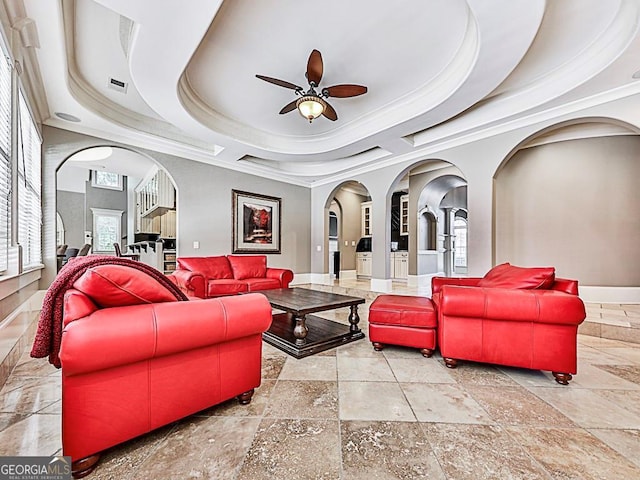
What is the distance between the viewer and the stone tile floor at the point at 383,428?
51.0 inches

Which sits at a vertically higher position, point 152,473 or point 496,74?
point 496,74

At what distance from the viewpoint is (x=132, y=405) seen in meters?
1.36

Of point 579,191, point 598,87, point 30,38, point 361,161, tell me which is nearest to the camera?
point 30,38

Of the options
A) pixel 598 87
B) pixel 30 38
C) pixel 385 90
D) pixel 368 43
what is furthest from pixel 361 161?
pixel 30 38

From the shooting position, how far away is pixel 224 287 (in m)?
4.39

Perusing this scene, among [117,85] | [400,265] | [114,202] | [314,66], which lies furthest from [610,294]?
[114,202]

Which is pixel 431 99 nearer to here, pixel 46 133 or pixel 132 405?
pixel 132 405

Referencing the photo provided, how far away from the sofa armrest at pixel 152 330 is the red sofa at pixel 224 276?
9.12ft

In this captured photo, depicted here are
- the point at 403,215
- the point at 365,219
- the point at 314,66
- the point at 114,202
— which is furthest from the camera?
the point at 114,202

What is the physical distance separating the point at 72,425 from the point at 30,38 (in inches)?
118

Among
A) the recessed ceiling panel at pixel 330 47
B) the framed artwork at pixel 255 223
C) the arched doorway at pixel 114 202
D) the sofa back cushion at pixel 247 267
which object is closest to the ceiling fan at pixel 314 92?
the recessed ceiling panel at pixel 330 47

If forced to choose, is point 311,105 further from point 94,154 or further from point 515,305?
point 94,154

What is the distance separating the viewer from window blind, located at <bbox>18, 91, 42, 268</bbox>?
2.83m
